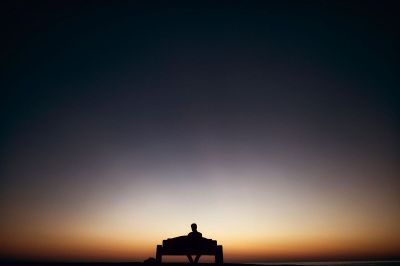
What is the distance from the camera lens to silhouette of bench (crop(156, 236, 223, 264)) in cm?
544

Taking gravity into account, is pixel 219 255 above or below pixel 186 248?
below

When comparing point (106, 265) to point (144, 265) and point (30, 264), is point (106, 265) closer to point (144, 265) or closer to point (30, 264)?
point (144, 265)

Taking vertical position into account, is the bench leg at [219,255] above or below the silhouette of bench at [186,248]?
below

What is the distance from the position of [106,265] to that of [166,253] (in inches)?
67.6

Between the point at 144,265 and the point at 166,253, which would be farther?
the point at 166,253

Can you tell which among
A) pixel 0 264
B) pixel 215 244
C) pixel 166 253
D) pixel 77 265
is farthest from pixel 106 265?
pixel 215 244

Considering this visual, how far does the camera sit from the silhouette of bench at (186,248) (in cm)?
544

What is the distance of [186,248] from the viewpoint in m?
5.44

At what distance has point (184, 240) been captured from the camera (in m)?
5.48

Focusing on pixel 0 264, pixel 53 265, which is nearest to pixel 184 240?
pixel 53 265

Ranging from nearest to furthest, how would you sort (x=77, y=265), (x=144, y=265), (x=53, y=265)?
(x=53, y=265) < (x=77, y=265) < (x=144, y=265)

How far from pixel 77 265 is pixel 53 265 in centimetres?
36

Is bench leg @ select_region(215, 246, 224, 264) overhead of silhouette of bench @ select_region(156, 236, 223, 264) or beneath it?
beneath

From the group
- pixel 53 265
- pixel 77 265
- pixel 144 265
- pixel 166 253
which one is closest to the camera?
pixel 53 265
